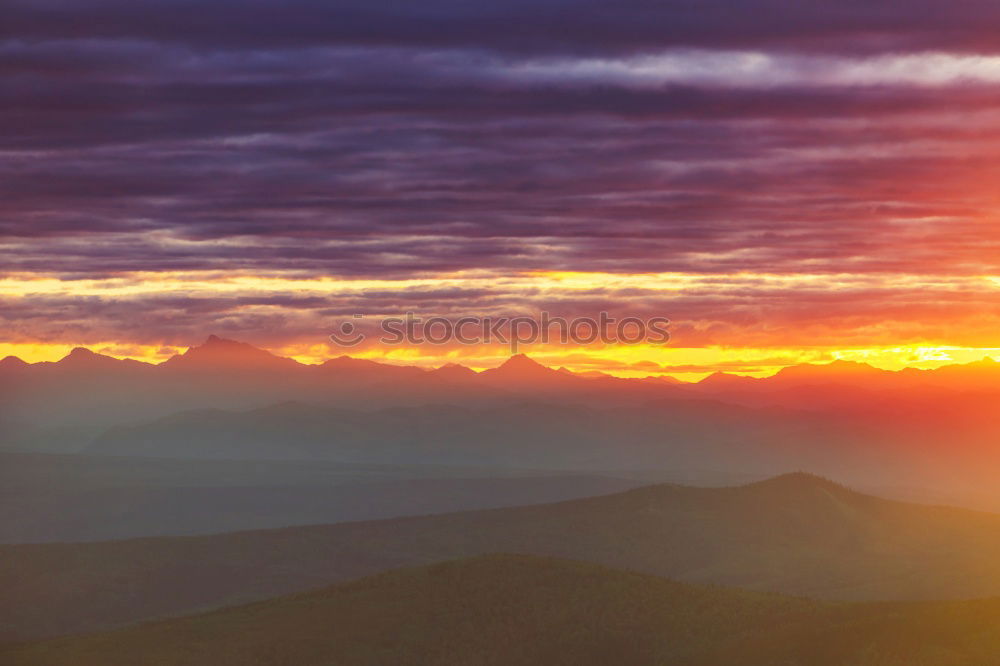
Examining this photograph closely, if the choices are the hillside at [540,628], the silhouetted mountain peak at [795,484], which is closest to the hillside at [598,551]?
the silhouetted mountain peak at [795,484]

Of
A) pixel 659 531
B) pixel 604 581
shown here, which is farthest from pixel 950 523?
pixel 604 581

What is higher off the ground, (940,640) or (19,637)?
(940,640)

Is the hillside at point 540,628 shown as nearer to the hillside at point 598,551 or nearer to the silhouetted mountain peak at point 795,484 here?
the hillside at point 598,551

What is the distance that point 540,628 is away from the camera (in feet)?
184

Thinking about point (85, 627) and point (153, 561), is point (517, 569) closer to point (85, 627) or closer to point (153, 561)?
point (85, 627)

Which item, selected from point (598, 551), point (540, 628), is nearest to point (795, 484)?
point (598, 551)

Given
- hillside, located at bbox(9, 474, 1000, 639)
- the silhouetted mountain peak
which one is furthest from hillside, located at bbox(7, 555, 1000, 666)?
the silhouetted mountain peak

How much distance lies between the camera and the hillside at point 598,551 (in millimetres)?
88938

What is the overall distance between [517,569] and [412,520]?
59.3 metres

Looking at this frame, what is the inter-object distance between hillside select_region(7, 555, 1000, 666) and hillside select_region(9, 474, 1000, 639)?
81.6ft

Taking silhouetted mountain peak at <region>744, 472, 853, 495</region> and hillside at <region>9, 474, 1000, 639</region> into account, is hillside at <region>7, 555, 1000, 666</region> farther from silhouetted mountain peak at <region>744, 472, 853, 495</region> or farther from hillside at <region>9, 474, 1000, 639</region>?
silhouetted mountain peak at <region>744, 472, 853, 495</region>

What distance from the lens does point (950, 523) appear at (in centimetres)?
11138

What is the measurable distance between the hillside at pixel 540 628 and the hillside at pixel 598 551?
24884mm

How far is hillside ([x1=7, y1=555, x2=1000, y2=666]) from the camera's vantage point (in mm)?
46562
